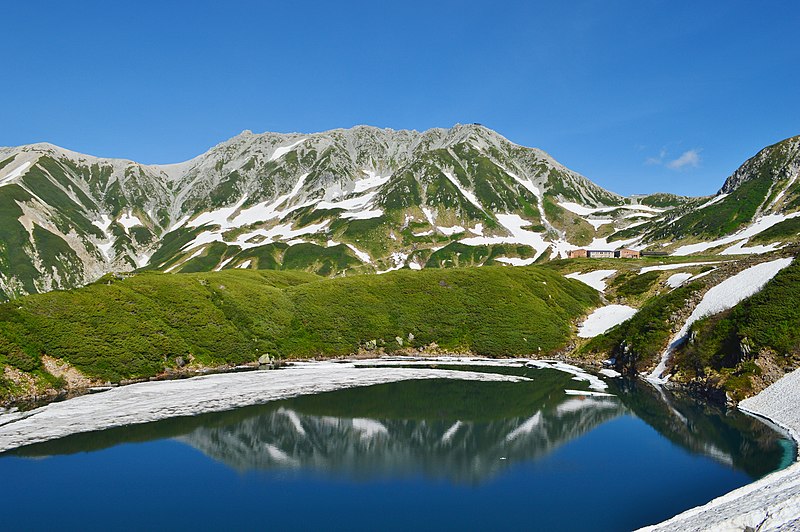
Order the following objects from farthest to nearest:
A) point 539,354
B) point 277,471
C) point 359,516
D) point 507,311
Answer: point 507,311, point 539,354, point 277,471, point 359,516

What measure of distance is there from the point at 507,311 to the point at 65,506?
236ft

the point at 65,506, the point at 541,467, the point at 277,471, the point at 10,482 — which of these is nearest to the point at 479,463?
the point at 541,467

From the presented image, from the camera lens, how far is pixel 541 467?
104 feet

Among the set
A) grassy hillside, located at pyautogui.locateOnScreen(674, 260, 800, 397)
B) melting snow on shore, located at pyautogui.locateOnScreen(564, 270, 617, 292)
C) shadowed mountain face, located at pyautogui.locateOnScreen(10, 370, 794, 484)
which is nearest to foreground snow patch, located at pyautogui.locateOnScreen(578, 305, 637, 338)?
melting snow on shore, located at pyautogui.locateOnScreen(564, 270, 617, 292)

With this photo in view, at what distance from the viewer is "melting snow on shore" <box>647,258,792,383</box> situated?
60.3 metres

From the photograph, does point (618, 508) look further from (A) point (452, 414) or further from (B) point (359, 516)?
(A) point (452, 414)

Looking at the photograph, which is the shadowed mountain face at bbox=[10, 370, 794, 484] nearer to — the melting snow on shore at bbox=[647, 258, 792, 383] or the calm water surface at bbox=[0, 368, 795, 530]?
the calm water surface at bbox=[0, 368, 795, 530]

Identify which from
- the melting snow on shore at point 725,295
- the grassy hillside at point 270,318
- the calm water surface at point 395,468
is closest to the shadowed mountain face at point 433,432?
the calm water surface at point 395,468

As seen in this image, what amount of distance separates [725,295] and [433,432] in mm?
47568

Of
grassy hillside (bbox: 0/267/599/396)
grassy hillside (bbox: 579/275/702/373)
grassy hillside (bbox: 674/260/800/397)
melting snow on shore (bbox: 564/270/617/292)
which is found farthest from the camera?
melting snow on shore (bbox: 564/270/617/292)

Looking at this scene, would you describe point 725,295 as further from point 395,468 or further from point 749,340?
point 395,468

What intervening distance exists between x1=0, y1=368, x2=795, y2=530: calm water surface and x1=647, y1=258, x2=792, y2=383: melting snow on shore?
16.0 m

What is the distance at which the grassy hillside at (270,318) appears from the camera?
182 ft

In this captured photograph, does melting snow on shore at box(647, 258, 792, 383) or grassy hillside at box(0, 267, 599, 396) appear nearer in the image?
grassy hillside at box(0, 267, 599, 396)
